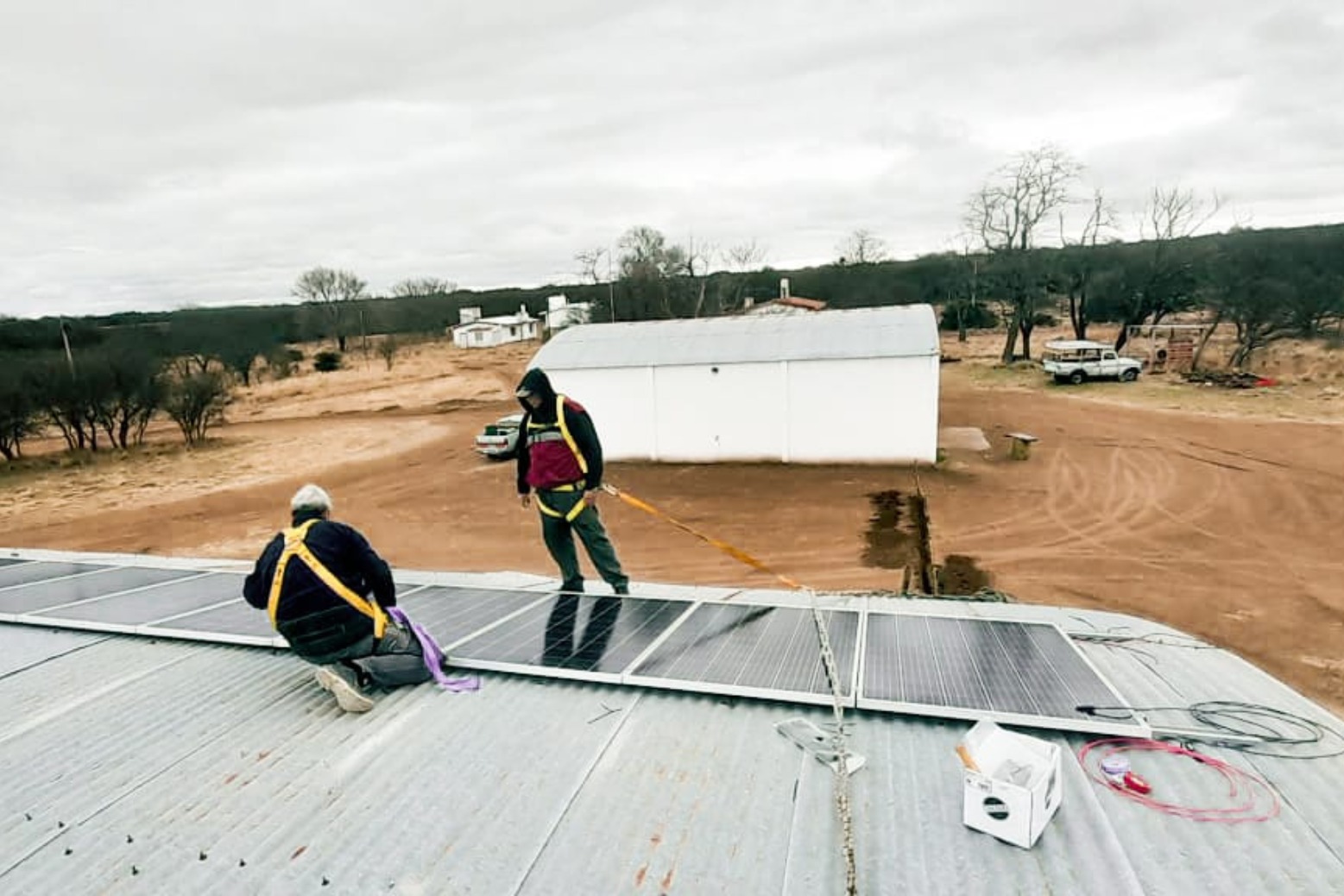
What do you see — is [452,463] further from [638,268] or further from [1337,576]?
[638,268]

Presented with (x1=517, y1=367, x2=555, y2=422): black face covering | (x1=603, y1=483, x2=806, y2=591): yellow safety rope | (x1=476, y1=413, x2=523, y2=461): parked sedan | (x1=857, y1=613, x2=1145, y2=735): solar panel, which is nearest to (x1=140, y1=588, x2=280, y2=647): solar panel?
(x1=517, y1=367, x2=555, y2=422): black face covering

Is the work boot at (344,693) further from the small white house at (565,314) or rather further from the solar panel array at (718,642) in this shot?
the small white house at (565,314)

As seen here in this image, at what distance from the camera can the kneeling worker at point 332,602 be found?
3.95m

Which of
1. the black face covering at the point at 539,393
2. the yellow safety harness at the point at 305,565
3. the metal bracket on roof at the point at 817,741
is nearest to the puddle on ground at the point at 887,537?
the black face covering at the point at 539,393

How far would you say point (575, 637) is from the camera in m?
4.75

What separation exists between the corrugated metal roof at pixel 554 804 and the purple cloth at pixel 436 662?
87 mm

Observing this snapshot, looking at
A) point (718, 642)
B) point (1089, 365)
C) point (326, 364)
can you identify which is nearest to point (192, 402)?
point (326, 364)

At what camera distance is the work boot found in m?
3.89

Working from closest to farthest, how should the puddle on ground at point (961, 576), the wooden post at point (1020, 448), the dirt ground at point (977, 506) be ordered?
the dirt ground at point (977, 506) < the puddle on ground at point (961, 576) < the wooden post at point (1020, 448)

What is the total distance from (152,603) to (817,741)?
5902 millimetres

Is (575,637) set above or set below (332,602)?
→ below

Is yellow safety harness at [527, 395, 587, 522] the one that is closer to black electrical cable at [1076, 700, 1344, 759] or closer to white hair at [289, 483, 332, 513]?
white hair at [289, 483, 332, 513]

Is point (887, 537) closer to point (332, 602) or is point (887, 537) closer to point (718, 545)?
point (718, 545)

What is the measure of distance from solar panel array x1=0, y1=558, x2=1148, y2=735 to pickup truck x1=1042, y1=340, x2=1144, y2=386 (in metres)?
30.6
